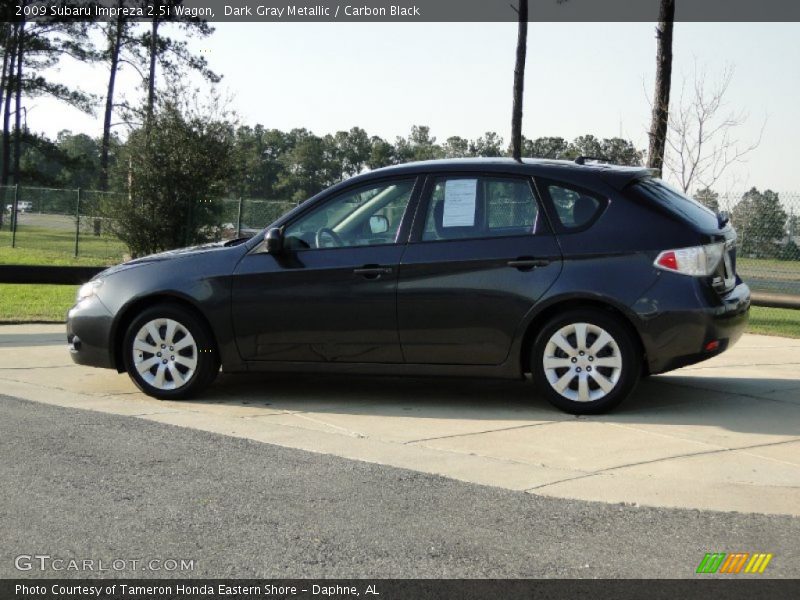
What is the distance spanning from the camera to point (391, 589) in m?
4.01

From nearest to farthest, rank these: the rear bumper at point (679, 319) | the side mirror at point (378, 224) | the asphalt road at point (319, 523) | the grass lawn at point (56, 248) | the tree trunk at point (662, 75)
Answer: the asphalt road at point (319, 523), the rear bumper at point (679, 319), the side mirror at point (378, 224), the tree trunk at point (662, 75), the grass lawn at point (56, 248)

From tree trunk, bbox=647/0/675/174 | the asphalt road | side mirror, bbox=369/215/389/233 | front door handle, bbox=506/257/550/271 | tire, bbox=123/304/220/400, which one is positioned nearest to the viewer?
the asphalt road

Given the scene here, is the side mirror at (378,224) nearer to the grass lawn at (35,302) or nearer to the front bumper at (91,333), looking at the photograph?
the front bumper at (91,333)

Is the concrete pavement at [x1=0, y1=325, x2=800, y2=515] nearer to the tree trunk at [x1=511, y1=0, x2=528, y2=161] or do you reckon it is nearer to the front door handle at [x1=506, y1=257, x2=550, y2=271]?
the front door handle at [x1=506, y1=257, x2=550, y2=271]

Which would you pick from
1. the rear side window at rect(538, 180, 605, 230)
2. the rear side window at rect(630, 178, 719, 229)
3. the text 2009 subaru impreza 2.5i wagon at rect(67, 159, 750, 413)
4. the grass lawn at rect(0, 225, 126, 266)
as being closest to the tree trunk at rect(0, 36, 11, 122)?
the grass lawn at rect(0, 225, 126, 266)

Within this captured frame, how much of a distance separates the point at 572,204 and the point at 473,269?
0.82m

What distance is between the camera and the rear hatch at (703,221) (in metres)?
7.41

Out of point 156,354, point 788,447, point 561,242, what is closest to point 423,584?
point 788,447

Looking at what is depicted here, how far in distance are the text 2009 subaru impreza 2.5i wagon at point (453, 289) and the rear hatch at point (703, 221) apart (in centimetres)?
2

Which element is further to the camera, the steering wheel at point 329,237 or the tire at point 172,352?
the tire at point 172,352

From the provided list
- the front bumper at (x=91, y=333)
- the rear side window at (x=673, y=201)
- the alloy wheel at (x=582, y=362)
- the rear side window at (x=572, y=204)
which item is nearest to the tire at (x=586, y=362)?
the alloy wheel at (x=582, y=362)

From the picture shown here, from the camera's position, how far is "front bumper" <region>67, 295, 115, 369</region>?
8.26 metres

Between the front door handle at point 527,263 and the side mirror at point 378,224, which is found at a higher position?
the side mirror at point 378,224

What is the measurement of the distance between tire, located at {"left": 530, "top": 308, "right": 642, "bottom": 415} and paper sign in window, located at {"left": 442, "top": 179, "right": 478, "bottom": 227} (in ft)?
3.17
